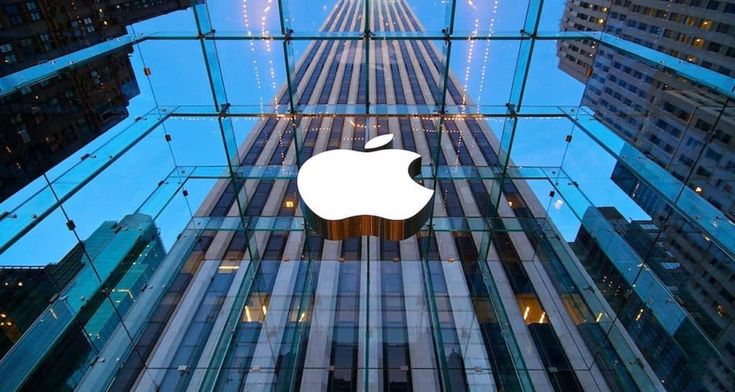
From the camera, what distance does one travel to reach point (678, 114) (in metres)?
4.98

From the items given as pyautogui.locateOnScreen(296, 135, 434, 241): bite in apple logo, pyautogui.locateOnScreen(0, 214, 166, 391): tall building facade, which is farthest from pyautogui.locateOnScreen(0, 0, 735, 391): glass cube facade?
pyautogui.locateOnScreen(296, 135, 434, 241): bite in apple logo

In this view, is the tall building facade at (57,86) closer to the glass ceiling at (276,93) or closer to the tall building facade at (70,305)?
the glass ceiling at (276,93)

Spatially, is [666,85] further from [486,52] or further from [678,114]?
[486,52]

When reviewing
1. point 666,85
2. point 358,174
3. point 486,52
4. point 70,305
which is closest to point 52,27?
point 70,305

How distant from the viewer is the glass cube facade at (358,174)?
4520 millimetres

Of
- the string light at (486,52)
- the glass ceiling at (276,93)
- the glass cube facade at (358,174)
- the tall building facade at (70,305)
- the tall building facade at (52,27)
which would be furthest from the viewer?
the string light at (486,52)

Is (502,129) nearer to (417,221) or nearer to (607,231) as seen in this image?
(607,231)

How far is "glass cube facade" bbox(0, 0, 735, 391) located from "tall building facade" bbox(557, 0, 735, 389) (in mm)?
46

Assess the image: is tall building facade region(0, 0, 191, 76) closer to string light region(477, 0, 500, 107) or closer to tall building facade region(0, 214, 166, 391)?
tall building facade region(0, 214, 166, 391)

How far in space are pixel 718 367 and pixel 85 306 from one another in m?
10.2

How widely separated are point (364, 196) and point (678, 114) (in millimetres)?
4869

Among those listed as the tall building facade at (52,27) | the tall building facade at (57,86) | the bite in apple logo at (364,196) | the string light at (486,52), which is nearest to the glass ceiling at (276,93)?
the string light at (486,52)

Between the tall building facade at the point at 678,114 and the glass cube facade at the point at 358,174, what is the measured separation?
0.05 meters

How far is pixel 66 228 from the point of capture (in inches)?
171
